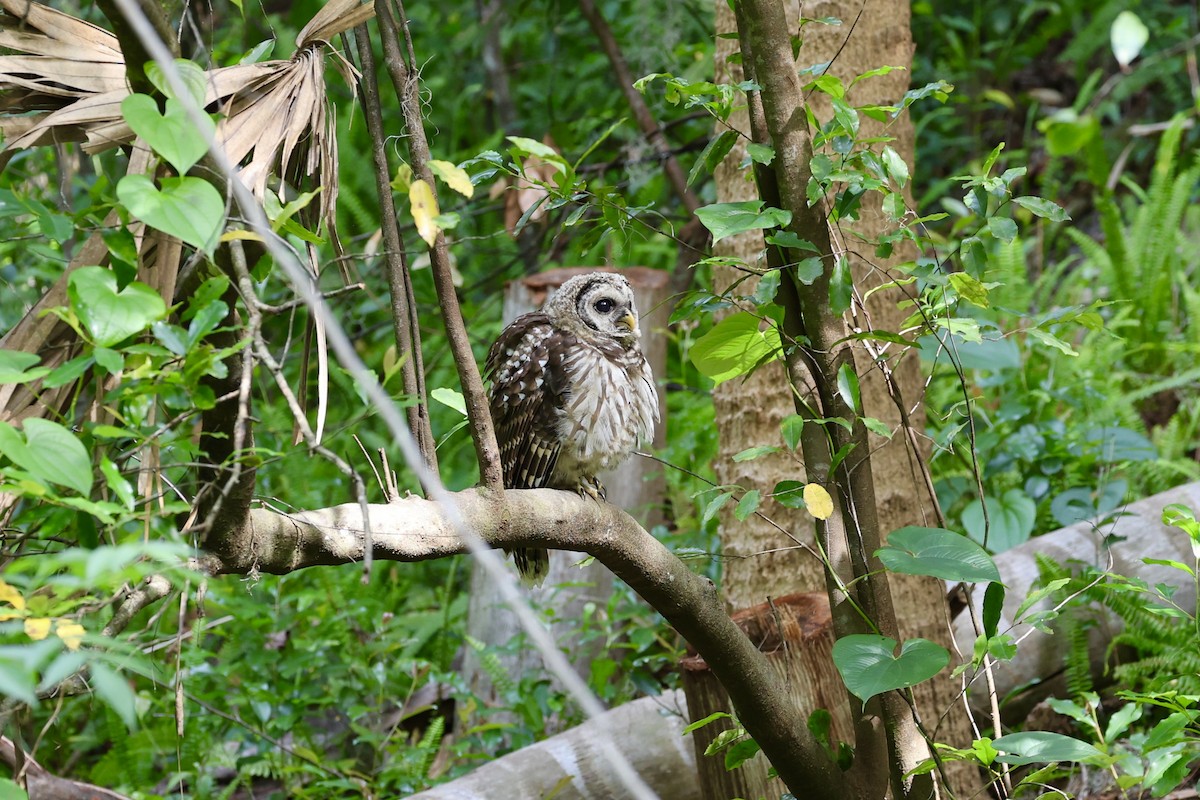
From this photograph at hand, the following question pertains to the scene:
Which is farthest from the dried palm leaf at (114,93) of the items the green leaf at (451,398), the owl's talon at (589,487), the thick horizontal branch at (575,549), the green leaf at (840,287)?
the owl's talon at (589,487)

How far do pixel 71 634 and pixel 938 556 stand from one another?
1301 millimetres

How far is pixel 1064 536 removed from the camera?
351cm

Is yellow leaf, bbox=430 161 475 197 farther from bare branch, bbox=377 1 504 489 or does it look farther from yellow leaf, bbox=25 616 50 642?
yellow leaf, bbox=25 616 50 642

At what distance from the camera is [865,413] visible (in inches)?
109

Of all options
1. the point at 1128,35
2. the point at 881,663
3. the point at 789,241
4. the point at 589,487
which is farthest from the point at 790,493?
the point at 589,487

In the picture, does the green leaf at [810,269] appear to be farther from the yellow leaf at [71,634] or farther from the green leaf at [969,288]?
the yellow leaf at [71,634]

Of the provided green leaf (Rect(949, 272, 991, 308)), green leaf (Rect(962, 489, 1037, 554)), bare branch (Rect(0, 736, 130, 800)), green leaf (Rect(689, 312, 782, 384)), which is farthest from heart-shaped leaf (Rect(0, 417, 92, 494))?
green leaf (Rect(962, 489, 1037, 554))

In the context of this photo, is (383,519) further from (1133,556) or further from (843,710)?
(1133,556)

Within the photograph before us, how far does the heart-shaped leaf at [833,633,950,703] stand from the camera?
1.61m

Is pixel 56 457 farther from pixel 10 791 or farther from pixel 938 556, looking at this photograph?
pixel 938 556

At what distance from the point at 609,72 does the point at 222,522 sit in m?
5.89

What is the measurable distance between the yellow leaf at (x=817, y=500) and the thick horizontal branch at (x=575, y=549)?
352 mm

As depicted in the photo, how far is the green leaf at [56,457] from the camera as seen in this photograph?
109 centimetres

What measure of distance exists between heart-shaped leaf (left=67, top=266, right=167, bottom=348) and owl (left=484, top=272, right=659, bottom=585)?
1612 millimetres
